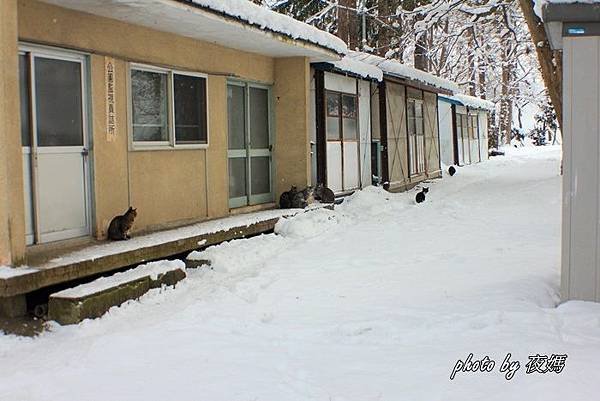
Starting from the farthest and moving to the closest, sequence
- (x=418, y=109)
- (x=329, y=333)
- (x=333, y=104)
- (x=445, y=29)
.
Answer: (x=445, y=29) → (x=418, y=109) → (x=333, y=104) → (x=329, y=333)

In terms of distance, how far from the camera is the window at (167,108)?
333 inches

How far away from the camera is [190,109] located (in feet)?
31.2

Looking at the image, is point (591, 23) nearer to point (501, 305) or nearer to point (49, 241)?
point (501, 305)

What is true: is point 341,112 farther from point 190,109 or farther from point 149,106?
point 149,106

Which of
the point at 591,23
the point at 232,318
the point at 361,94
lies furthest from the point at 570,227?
the point at 361,94

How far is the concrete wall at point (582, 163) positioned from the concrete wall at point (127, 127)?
4.57 meters

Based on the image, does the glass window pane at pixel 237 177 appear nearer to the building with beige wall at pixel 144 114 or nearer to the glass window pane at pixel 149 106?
the building with beige wall at pixel 144 114

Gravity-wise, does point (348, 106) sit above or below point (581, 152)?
above

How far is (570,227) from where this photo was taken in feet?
19.0

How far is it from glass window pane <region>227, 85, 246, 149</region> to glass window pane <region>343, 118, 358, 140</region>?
12.5ft

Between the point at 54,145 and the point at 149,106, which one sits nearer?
the point at 54,145

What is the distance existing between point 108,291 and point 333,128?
334 inches

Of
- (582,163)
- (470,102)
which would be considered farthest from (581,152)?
(470,102)

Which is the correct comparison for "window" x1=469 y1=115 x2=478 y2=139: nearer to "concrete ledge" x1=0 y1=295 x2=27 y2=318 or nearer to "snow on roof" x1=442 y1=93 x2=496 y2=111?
"snow on roof" x1=442 y1=93 x2=496 y2=111
